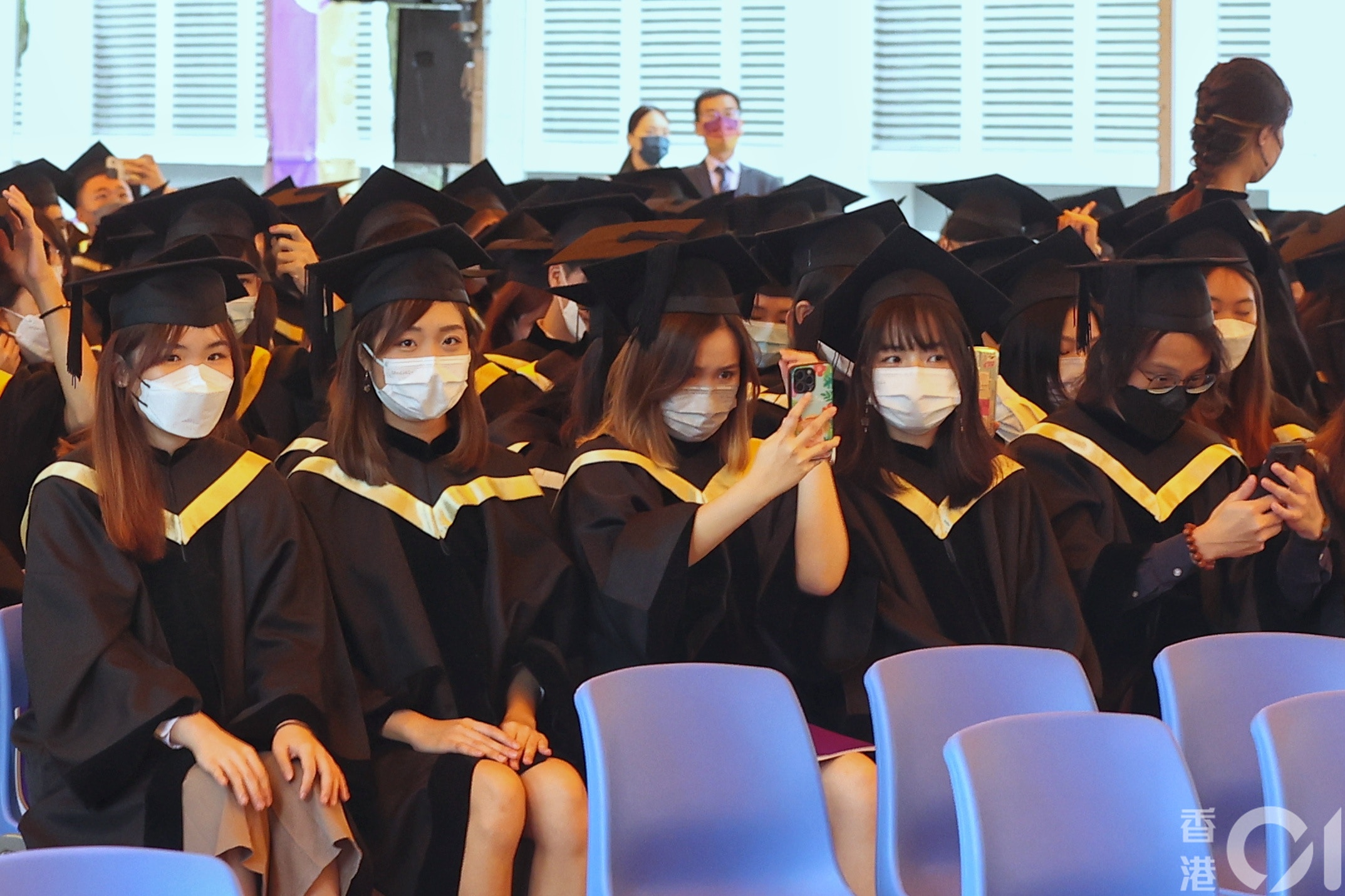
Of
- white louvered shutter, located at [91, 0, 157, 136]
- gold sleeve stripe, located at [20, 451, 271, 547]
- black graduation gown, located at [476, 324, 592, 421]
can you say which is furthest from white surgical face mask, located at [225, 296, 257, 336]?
white louvered shutter, located at [91, 0, 157, 136]

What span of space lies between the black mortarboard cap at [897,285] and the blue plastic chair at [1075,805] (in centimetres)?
140

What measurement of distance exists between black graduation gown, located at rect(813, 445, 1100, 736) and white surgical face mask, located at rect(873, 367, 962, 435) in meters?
0.24

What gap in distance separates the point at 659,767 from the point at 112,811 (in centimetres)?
117

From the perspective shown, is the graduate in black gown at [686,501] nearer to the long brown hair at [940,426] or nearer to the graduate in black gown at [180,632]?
the long brown hair at [940,426]

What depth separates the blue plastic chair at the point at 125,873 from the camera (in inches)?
77.3

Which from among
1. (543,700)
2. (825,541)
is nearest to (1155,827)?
Result: (825,541)

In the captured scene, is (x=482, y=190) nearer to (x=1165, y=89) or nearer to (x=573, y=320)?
(x=573, y=320)

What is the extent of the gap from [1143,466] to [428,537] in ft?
6.48

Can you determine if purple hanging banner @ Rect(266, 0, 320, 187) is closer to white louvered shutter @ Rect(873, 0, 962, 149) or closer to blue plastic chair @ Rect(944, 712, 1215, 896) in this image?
white louvered shutter @ Rect(873, 0, 962, 149)

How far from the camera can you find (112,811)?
313 cm

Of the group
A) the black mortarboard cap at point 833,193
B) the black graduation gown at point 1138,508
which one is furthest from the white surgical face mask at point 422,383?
the black mortarboard cap at point 833,193

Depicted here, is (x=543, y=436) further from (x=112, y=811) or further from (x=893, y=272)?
(x=112, y=811)

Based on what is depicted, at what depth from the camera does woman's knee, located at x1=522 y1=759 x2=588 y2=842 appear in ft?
10.5

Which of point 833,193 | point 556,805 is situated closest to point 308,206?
point 833,193
